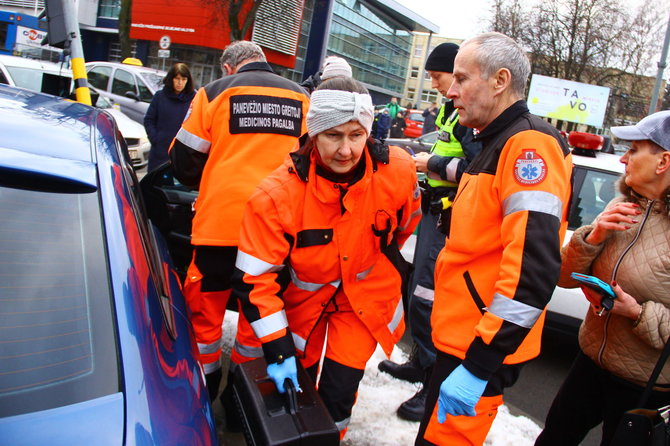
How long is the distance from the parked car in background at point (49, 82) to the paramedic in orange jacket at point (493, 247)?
6.82 m

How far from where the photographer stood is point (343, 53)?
4775 centimetres

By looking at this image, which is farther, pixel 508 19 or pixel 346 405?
pixel 508 19

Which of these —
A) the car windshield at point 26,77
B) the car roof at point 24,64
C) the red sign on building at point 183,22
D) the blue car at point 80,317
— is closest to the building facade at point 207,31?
the red sign on building at point 183,22

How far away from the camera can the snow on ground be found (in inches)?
119

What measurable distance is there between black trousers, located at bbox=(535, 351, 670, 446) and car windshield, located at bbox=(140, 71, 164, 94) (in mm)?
11367

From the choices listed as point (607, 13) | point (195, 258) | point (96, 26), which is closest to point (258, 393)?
point (195, 258)

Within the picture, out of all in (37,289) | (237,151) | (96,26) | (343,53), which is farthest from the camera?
(343,53)

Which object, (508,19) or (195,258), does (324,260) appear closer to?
(195,258)

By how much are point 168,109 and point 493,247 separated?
5075 mm

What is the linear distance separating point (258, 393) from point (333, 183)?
81cm

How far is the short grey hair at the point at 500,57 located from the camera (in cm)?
186

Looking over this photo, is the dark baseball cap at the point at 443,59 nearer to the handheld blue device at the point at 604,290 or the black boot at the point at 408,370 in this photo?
the handheld blue device at the point at 604,290

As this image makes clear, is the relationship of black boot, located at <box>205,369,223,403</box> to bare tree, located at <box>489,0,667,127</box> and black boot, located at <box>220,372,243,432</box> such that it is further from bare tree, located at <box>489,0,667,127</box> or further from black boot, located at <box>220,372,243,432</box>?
bare tree, located at <box>489,0,667,127</box>

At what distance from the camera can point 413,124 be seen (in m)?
26.8
